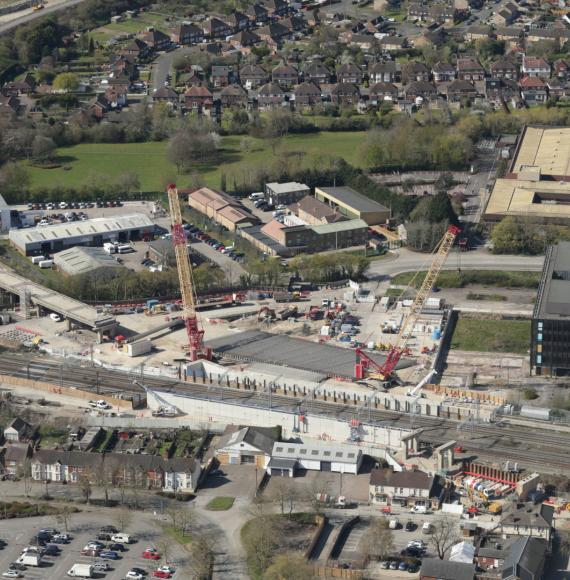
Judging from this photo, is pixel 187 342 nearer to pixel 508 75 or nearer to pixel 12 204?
pixel 12 204

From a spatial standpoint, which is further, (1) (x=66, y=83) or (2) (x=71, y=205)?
(1) (x=66, y=83)

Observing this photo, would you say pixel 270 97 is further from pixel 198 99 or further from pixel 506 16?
pixel 506 16

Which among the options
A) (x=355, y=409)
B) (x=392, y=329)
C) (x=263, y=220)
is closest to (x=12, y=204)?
(x=263, y=220)

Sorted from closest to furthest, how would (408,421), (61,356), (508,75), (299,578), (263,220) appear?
(299,578) < (408,421) < (61,356) < (263,220) < (508,75)

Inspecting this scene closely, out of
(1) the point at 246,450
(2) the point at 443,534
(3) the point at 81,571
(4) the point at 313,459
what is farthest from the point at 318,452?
(3) the point at 81,571

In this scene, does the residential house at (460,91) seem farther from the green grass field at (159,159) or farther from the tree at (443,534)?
the tree at (443,534)

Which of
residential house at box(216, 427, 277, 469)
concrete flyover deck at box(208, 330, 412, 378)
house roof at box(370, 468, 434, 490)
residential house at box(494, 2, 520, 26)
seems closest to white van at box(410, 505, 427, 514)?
house roof at box(370, 468, 434, 490)

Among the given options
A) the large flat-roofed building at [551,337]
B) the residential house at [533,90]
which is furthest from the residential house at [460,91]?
the large flat-roofed building at [551,337]
